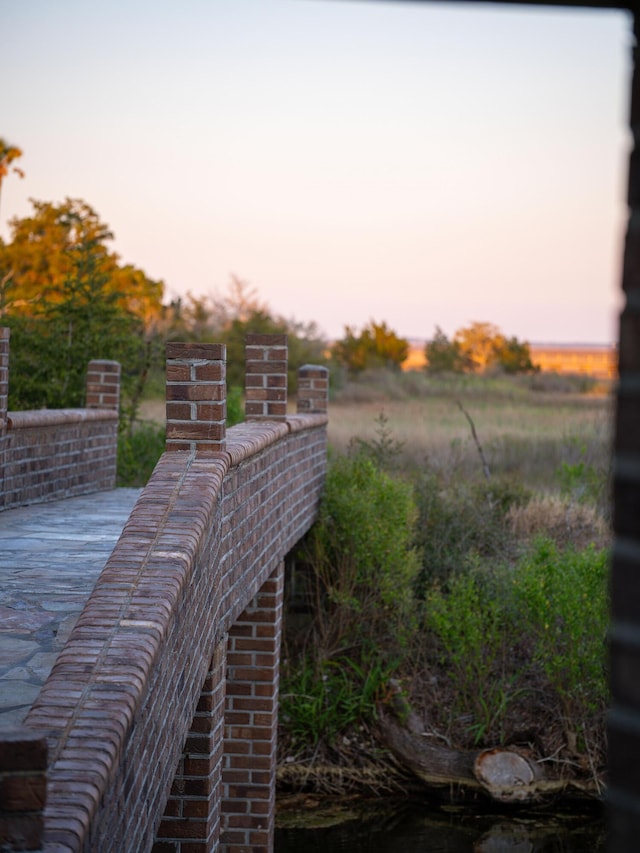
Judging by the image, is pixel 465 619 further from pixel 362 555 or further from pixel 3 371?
pixel 3 371

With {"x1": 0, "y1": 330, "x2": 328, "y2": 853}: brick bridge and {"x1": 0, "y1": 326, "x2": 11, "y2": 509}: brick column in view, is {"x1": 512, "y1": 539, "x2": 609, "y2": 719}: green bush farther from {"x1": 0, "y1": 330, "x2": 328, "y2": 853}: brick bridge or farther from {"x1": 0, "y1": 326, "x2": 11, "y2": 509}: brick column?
{"x1": 0, "y1": 326, "x2": 11, "y2": 509}: brick column

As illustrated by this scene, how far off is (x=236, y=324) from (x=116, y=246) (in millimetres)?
3985

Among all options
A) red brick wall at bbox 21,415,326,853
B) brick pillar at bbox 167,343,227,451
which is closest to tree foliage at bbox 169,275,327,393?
red brick wall at bbox 21,415,326,853

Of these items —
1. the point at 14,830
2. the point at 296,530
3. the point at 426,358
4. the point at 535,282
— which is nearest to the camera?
the point at 14,830

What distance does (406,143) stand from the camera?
53.5 feet

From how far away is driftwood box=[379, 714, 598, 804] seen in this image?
10.4m

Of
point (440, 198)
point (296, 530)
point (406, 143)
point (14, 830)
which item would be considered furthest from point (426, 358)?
point (14, 830)

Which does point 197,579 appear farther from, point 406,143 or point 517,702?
point 406,143

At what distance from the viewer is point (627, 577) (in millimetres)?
1376

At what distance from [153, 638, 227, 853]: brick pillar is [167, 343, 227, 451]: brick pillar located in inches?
48.0

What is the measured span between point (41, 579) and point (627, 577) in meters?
4.06

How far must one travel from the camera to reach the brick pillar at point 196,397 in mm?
5227

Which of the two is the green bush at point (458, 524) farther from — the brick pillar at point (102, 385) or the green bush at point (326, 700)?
the brick pillar at point (102, 385)

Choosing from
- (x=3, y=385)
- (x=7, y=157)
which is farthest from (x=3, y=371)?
(x=7, y=157)
